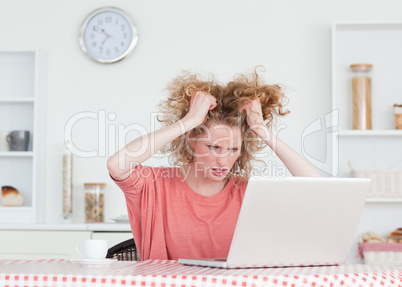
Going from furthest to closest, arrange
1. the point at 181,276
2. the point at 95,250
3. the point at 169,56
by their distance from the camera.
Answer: the point at 169,56 → the point at 95,250 → the point at 181,276

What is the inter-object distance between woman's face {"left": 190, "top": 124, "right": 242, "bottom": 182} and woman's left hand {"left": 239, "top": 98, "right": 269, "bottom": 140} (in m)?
0.06

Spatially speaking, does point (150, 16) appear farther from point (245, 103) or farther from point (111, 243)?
point (245, 103)

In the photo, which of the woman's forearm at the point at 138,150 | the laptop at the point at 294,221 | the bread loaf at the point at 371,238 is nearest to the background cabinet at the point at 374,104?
the bread loaf at the point at 371,238

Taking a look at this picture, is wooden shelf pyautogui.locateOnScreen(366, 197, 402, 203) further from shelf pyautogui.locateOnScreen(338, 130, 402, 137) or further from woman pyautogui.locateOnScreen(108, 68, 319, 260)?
woman pyautogui.locateOnScreen(108, 68, 319, 260)

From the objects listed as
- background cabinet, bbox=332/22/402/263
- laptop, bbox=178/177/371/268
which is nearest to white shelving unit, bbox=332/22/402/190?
background cabinet, bbox=332/22/402/263

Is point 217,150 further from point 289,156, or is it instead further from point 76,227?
point 76,227

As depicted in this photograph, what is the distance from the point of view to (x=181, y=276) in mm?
1178

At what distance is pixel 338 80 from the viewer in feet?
11.6

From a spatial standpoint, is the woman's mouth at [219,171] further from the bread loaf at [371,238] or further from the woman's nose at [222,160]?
the bread loaf at [371,238]

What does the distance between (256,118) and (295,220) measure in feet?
2.17

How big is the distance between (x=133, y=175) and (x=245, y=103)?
0.42m

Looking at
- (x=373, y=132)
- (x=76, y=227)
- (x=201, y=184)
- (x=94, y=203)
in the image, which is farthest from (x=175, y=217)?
(x=373, y=132)

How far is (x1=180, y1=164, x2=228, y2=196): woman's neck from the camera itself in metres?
2.01

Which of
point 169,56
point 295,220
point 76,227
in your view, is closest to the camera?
point 295,220
